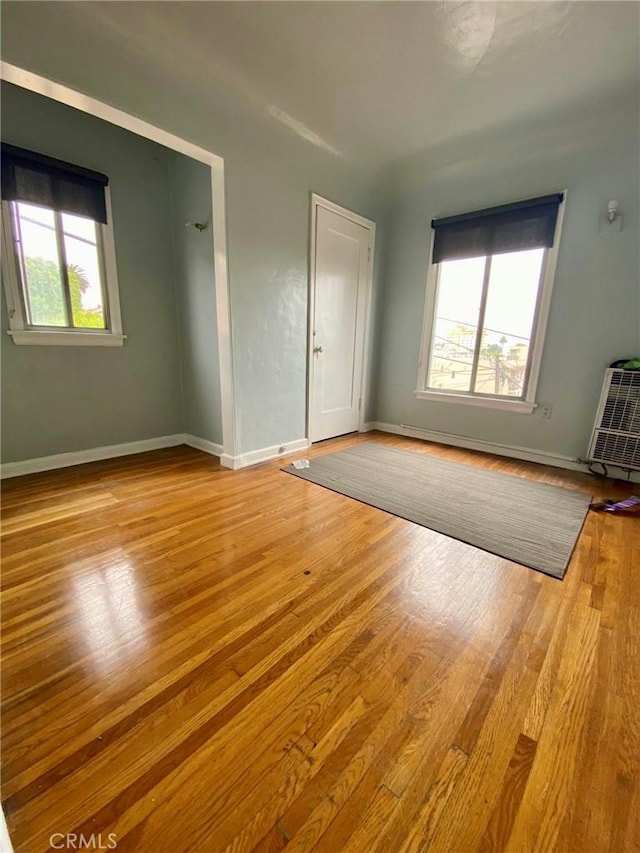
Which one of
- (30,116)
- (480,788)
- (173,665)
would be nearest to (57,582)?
(173,665)

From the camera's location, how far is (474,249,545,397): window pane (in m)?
3.06

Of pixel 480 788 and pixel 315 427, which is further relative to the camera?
pixel 315 427

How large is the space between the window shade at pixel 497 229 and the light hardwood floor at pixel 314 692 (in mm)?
2560

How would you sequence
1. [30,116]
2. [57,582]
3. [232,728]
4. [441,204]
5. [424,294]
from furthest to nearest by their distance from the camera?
[424,294]
[441,204]
[30,116]
[57,582]
[232,728]

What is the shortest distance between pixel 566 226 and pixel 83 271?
13.0 ft

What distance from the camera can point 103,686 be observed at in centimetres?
102

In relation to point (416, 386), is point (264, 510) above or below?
below

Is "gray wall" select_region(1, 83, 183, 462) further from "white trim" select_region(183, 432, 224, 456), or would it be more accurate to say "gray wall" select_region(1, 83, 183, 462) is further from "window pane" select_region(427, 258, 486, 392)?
"window pane" select_region(427, 258, 486, 392)

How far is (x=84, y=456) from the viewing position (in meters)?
2.88

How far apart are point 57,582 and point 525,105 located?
13.5ft

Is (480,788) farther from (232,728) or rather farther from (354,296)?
(354,296)

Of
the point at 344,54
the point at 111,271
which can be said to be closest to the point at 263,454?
the point at 111,271

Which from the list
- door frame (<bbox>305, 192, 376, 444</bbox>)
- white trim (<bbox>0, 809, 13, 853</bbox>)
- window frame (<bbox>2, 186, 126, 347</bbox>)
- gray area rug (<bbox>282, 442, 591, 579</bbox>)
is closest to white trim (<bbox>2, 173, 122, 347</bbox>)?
window frame (<bbox>2, 186, 126, 347</bbox>)

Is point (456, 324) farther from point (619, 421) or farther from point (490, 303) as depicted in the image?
point (619, 421)
